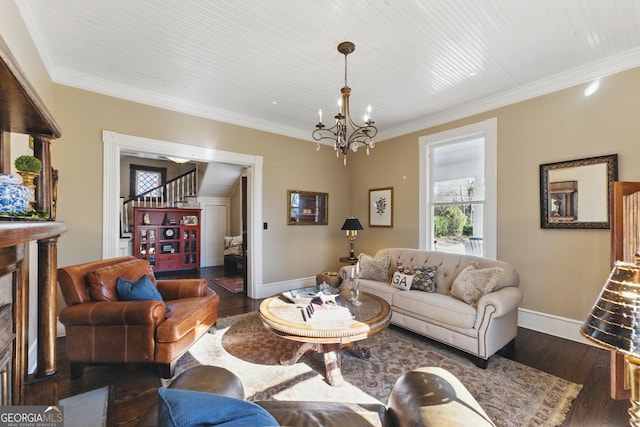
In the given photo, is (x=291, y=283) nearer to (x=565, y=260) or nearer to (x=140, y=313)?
(x=140, y=313)

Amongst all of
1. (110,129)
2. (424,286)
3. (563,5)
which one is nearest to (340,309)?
(424,286)

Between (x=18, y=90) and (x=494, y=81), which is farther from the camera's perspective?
(x=494, y=81)

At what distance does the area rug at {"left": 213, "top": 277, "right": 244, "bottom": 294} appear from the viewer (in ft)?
16.3

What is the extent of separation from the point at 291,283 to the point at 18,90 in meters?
4.18

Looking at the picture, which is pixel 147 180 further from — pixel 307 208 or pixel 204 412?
pixel 204 412

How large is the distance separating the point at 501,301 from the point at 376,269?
1.52 meters

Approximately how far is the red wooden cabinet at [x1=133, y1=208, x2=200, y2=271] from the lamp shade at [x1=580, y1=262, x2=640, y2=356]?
285 inches

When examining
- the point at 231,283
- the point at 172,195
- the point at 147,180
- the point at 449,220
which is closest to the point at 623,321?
the point at 449,220

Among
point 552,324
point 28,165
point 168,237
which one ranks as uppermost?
point 28,165

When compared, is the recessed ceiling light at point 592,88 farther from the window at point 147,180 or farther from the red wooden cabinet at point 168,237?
the window at point 147,180

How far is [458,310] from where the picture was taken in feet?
8.28

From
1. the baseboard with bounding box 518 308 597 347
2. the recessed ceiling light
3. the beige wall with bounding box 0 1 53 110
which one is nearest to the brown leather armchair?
the beige wall with bounding box 0 1 53 110

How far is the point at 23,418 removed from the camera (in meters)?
0.94

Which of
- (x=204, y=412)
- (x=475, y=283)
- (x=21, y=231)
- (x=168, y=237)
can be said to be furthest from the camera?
(x=168, y=237)
